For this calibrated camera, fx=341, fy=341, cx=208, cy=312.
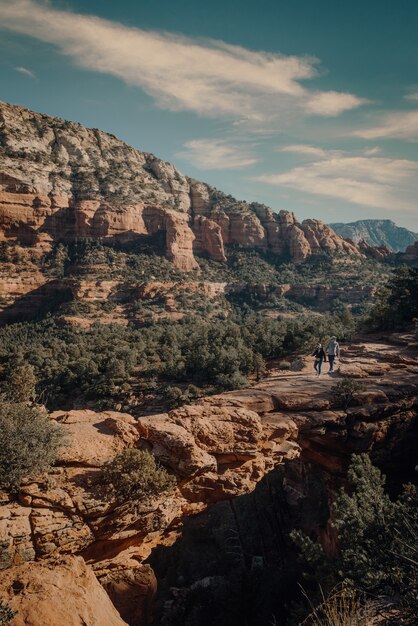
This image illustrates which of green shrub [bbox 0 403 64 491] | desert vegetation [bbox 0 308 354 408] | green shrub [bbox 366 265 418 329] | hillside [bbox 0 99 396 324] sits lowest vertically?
desert vegetation [bbox 0 308 354 408]

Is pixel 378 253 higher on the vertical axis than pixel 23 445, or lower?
higher

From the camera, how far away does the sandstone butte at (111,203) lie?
265 ft

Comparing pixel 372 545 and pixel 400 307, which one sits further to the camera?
pixel 400 307

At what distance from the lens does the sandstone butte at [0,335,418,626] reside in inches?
297

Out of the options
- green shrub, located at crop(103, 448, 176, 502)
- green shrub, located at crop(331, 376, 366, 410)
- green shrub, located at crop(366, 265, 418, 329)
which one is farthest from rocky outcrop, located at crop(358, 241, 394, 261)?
green shrub, located at crop(103, 448, 176, 502)

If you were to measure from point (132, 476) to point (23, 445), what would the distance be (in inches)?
114

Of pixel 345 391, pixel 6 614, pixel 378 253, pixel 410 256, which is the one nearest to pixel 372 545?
pixel 345 391

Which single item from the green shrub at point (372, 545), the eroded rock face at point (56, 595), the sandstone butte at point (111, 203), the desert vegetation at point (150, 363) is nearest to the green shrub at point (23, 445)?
the eroded rock face at point (56, 595)

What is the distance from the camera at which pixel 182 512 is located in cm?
1060

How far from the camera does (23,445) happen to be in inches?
338

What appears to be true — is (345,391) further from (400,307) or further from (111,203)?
(111,203)

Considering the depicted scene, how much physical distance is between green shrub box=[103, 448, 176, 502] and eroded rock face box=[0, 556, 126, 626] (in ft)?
5.79

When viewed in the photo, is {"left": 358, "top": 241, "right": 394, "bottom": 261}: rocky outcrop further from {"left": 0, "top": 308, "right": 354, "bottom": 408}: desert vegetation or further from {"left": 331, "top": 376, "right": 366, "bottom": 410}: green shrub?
{"left": 331, "top": 376, "right": 366, "bottom": 410}: green shrub

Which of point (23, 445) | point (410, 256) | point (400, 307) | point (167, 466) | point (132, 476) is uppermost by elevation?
point (410, 256)
